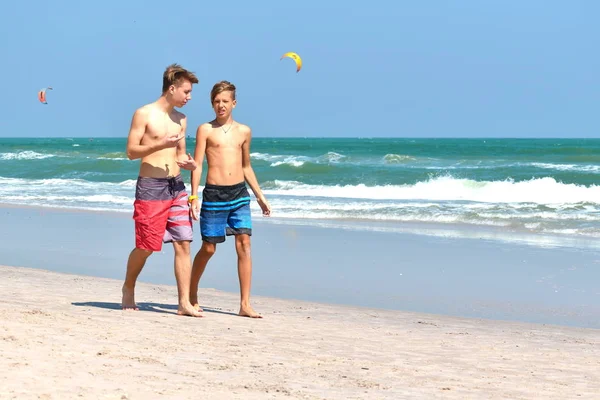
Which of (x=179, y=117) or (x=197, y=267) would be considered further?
(x=197, y=267)

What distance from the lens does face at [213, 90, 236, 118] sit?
575 cm

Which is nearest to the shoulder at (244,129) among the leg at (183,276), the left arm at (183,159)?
the left arm at (183,159)

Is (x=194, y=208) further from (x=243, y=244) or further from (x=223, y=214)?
(x=243, y=244)

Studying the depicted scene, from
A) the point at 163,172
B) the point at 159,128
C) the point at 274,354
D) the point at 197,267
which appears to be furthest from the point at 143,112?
the point at 274,354

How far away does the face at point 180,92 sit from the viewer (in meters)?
5.58

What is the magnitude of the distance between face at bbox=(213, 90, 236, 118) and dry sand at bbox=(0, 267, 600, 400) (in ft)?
4.34

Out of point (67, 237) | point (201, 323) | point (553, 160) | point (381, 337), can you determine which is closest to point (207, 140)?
point (201, 323)

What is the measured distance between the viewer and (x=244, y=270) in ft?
19.4

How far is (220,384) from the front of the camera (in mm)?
3711

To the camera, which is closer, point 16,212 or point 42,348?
point 42,348

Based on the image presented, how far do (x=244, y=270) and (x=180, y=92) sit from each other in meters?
1.24

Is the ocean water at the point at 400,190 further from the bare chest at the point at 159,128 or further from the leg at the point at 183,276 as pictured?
the bare chest at the point at 159,128

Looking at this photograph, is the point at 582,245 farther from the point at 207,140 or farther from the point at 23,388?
the point at 23,388

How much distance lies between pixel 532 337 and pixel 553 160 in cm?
3660
